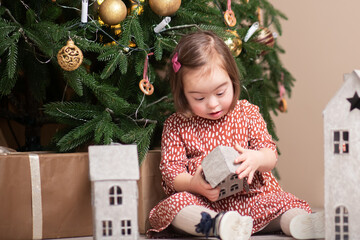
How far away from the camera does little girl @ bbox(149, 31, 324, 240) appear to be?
1332 millimetres

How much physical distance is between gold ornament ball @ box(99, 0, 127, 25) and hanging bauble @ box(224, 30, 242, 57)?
1.15ft

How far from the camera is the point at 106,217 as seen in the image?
1243 millimetres

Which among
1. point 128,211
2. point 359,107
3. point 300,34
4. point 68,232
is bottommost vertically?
point 68,232

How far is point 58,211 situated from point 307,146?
56.1 inches

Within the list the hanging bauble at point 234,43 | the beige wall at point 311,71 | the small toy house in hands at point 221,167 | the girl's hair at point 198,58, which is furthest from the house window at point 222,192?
the beige wall at point 311,71

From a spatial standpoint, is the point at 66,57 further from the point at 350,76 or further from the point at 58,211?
the point at 350,76

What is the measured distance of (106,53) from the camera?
1561 mm

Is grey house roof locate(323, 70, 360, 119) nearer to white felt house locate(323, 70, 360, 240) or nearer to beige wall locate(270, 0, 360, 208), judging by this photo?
white felt house locate(323, 70, 360, 240)

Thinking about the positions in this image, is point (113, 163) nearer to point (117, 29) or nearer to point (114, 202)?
point (114, 202)

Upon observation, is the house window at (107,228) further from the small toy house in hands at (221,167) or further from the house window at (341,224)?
the house window at (341,224)

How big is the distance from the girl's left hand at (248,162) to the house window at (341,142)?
0.23 meters

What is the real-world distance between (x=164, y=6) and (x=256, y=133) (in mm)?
473

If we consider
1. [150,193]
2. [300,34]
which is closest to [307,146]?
[300,34]

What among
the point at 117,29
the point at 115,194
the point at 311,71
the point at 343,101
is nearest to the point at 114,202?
the point at 115,194
